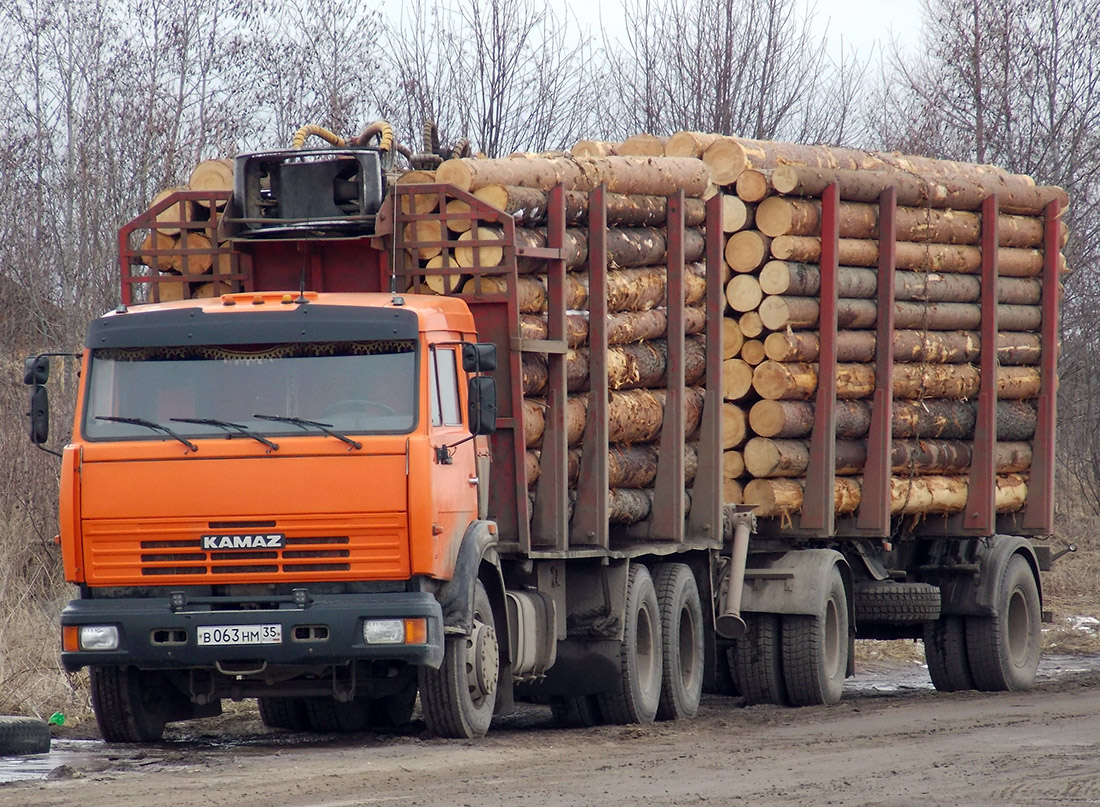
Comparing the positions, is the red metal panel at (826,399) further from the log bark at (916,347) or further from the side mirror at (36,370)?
the side mirror at (36,370)

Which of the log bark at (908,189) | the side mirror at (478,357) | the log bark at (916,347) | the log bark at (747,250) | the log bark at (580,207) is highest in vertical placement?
the log bark at (908,189)

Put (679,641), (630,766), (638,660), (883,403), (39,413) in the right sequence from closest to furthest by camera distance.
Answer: (630,766)
(39,413)
(638,660)
(679,641)
(883,403)

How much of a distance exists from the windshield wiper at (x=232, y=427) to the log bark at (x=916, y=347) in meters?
5.50

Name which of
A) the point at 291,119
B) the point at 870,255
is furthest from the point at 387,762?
the point at 291,119

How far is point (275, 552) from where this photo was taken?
978 centimetres

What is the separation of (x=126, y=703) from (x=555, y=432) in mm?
3163

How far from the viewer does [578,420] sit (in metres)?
12.1

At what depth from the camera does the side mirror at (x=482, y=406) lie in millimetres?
10234

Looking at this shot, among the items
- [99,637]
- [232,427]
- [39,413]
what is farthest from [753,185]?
[99,637]

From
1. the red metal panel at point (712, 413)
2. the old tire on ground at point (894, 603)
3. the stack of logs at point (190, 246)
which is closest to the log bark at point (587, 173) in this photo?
the red metal panel at point (712, 413)

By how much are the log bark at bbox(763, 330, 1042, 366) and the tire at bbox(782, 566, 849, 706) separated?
1.79 m

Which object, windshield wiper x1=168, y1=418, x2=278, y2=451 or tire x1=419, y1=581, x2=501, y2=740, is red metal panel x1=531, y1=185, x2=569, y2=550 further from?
windshield wiper x1=168, y1=418, x2=278, y2=451

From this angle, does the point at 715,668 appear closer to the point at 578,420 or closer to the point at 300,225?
the point at 578,420

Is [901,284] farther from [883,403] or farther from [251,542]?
[251,542]
